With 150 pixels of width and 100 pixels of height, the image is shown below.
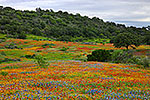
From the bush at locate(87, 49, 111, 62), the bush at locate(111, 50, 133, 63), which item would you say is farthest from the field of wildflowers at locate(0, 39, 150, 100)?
the bush at locate(87, 49, 111, 62)

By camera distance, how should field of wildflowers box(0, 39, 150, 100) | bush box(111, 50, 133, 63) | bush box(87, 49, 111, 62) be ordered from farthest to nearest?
1. bush box(87, 49, 111, 62)
2. bush box(111, 50, 133, 63)
3. field of wildflowers box(0, 39, 150, 100)

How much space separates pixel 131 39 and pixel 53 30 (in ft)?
260

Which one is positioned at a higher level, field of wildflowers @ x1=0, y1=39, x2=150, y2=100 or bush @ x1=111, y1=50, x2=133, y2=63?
field of wildflowers @ x1=0, y1=39, x2=150, y2=100

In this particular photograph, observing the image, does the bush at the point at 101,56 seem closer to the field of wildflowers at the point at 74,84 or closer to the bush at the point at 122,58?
the bush at the point at 122,58

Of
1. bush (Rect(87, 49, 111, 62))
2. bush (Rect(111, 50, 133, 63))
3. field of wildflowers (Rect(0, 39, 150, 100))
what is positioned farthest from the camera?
bush (Rect(87, 49, 111, 62))

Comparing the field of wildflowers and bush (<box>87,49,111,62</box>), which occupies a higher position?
the field of wildflowers

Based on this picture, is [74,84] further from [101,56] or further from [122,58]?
[101,56]

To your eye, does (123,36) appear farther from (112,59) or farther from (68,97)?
(68,97)

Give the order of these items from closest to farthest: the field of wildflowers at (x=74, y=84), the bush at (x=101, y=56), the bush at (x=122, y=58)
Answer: the field of wildflowers at (x=74, y=84) → the bush at (x=122, y=58) → the bush at (x=101, y=56)

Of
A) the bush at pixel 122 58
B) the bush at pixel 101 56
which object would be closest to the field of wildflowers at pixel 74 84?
the bush at pixel 122 58

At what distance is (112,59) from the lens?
30.1 m

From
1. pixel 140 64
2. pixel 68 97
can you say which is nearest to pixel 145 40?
pixel 140 64

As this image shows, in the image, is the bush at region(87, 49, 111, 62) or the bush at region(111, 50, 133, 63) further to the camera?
the bush at region(87, 49, 111, 62)

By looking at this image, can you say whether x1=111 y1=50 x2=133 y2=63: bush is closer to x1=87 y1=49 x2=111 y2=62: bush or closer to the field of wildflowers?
x1=87 y1=49 x2=111 y2=62: bush
